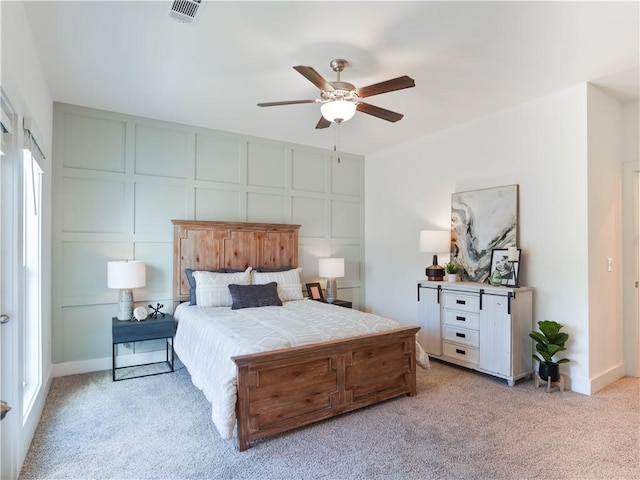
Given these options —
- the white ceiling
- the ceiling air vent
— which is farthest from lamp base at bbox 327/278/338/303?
the ceiling air vent

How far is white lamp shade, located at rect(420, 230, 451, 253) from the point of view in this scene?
430 cm

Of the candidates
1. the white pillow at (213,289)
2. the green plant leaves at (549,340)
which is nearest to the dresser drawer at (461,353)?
the green plant leaves at (549,340)

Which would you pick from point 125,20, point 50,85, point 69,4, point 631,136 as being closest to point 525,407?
point 631,136

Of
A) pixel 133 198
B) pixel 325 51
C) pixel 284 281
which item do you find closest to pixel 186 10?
pixel 325 51

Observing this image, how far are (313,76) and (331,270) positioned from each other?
2.94m

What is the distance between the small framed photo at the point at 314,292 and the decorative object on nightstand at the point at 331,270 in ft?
0.44

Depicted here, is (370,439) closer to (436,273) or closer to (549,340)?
(549,340)

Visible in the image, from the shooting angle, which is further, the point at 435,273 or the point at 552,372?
the point at 435,273

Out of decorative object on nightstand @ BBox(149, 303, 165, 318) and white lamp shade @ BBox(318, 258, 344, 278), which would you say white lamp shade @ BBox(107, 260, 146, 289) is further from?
white lamp shade @ BBox(318, 258, 344, 278)

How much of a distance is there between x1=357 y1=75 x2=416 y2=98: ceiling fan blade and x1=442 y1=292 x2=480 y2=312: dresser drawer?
7.49 feet

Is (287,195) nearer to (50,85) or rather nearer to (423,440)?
(50,85)

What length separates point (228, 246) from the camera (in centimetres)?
458

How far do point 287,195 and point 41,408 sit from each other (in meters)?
3.48

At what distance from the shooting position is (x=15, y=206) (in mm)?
2113
